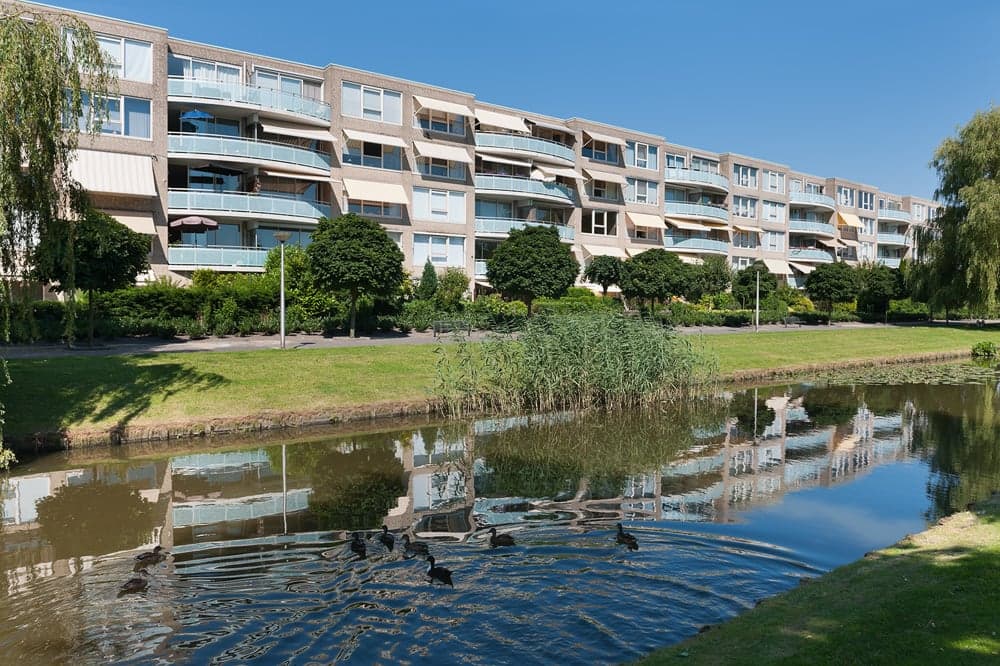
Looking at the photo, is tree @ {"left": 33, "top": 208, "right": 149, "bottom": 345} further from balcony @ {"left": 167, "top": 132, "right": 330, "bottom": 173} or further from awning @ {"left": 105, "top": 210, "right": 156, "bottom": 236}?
balcony @ {"left": 167, "top": 132, "right": 330, "bottom": 173}

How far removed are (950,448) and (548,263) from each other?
2031cm

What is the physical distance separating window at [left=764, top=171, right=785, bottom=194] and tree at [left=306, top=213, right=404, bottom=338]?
5158 cm

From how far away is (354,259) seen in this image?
90.9 feet

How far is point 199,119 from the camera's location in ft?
117

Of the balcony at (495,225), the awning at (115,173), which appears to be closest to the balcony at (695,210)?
the balcony at (495,225)

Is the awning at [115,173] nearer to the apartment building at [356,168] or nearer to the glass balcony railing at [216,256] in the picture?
the apartment building at [356,168]

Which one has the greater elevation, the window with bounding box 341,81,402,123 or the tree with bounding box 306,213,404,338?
the window with bounding box 341,81,402,123

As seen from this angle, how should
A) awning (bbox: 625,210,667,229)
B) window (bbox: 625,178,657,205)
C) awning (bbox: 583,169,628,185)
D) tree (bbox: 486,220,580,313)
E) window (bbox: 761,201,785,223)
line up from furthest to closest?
window (bbox: 761,201,785,223)
window (bbox: 625,178,657,205)
awning (bbox: 625,210,667,229)
awning (bbox: 583,169,628,185)
tree (bbox: 486,220,580,313)

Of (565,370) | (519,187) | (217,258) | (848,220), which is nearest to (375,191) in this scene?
(217,258)

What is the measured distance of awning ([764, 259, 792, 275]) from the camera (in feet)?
221

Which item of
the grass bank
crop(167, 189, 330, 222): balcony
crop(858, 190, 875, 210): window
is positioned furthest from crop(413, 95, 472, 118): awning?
crop(858, 190, 875, 210): window

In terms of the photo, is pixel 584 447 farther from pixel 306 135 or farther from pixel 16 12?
pixel 306 135

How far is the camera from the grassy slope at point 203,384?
14117 mm

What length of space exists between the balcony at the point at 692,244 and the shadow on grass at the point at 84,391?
46613mm
